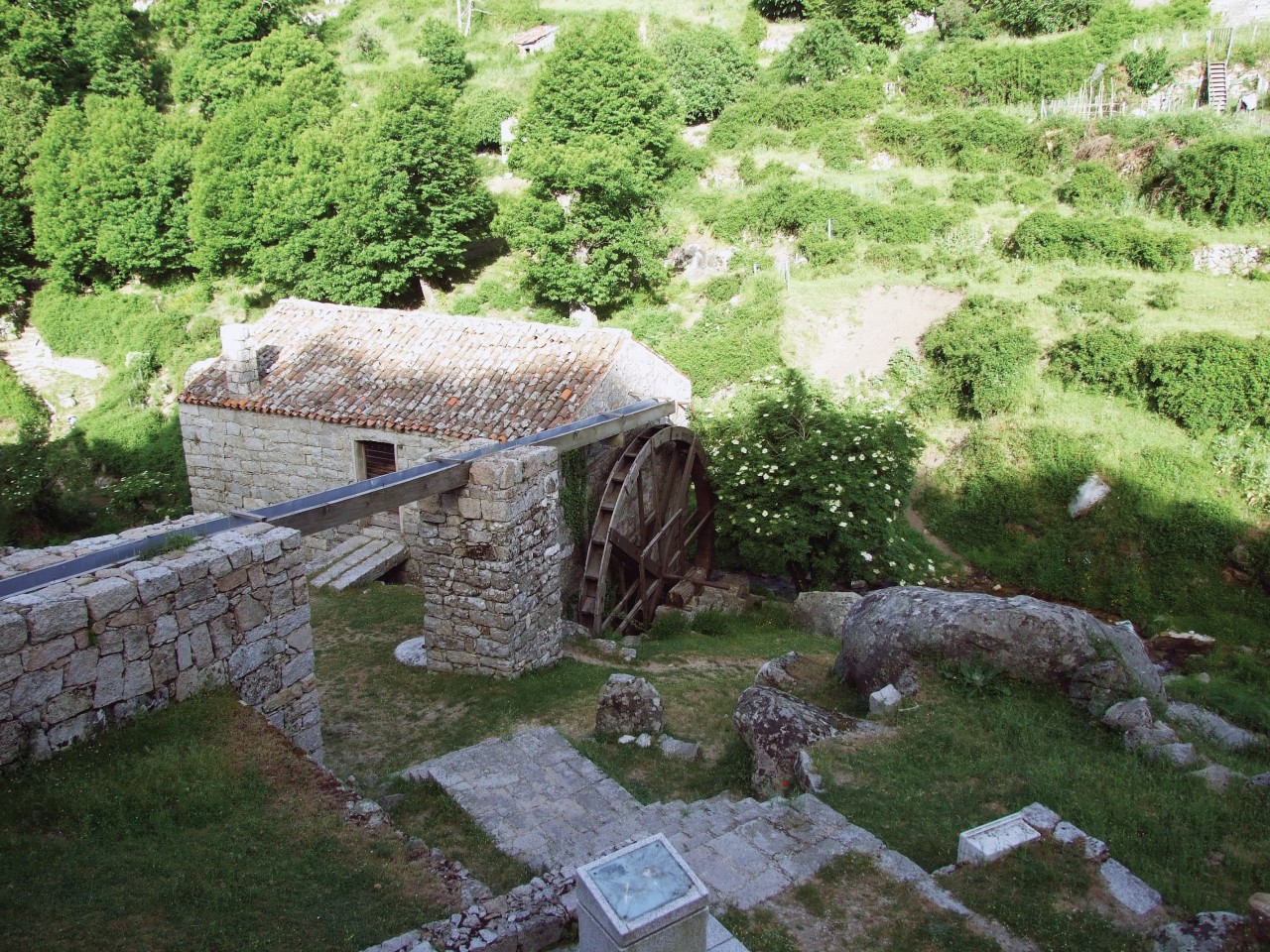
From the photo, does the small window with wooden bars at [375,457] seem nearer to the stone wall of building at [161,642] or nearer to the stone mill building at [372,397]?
the stone mill building at [372,397]

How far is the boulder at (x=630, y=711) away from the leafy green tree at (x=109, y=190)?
86.7ft

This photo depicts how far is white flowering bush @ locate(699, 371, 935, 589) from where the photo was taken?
13.1m

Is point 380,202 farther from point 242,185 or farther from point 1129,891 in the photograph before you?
point 1129,891

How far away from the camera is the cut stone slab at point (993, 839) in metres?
4.80

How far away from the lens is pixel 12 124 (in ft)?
86.5

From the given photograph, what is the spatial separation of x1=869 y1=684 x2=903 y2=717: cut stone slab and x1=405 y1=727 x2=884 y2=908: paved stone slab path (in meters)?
1.58

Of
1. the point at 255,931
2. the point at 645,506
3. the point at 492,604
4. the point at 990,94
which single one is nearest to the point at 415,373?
the point at 645,506

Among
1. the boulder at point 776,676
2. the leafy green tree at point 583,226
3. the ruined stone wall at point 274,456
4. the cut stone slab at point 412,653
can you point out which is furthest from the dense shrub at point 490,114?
the boulder at point 776,676

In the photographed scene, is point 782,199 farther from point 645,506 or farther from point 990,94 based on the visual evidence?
point 645,506

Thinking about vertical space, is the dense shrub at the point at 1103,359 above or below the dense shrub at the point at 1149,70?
below

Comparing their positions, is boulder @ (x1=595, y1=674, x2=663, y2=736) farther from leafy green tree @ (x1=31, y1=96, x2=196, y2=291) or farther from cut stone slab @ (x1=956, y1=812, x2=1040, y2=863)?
leafy green tree @ (x1=31, y1=96, x2=196, y2=291)

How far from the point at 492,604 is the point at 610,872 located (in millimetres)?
5513

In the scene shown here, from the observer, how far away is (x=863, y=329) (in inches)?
843

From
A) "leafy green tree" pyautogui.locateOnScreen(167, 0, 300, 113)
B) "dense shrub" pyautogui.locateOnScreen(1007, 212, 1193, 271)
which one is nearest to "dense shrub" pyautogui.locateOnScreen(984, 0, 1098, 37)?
"dense shrub" pyautogui.locateOnScreen(1007, 212, 1193, 271)
